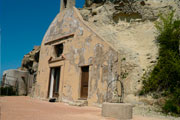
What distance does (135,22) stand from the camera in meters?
12.1

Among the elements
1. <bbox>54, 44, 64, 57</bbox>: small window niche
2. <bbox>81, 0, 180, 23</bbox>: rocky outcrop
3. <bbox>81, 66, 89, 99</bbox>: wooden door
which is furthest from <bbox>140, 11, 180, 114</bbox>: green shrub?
<bbox>54, 44, 64, 57</bbox>: small window niche

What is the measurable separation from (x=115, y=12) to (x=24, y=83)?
11.2m

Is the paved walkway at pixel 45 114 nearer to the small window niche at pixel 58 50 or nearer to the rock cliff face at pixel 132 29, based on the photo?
the rock cliff face at pixel 132 29

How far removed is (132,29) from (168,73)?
4.98 meters

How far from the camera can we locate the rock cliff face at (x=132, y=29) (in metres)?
8.80

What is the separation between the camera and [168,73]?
25.2ft

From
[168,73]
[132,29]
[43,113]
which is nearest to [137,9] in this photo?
[132,29]

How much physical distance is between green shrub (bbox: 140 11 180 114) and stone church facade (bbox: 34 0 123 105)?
1.60 metres

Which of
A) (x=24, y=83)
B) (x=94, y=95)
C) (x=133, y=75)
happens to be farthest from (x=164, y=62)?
(x=24, y=83)

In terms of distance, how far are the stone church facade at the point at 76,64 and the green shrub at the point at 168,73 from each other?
5.23ft

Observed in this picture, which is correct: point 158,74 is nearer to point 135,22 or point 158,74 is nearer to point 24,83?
point 135,22

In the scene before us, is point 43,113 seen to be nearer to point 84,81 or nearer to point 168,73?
point 84,81

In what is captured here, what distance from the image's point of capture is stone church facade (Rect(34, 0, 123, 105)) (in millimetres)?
8391

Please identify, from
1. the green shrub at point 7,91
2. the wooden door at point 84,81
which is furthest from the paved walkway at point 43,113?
the green shrub at point 7,91
